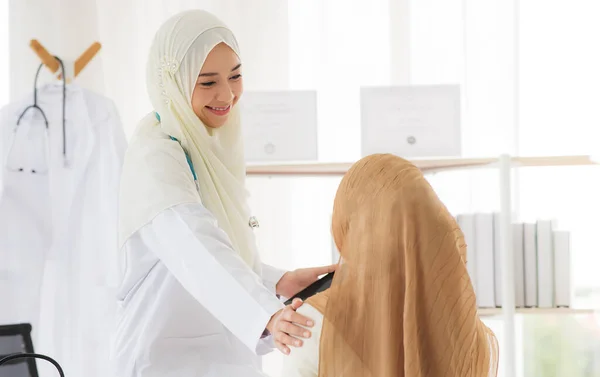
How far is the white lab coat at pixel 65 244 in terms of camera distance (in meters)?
2.45

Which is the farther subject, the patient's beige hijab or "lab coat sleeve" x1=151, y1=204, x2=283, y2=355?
"lab coat sleeve" x1=151, y1=204, x2=283, y2=355

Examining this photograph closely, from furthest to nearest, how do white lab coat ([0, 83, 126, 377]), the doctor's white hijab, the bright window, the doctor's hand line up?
the bright window
white lab coat ([0, 83, 126, 377])
the doctor's hand
the doctor's white hijab

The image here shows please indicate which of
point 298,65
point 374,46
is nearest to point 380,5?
point 374,46

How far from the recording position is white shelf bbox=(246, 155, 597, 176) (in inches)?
103

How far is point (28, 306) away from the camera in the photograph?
2.45m

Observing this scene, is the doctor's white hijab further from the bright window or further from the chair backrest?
the bright window

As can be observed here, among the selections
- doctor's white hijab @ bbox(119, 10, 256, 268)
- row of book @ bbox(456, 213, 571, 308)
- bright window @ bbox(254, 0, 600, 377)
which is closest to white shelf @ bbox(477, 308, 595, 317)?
row of book @ bbox(456, 213, 571, 308)

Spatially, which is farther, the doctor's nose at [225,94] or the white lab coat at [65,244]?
the white lab coat at [65,244]

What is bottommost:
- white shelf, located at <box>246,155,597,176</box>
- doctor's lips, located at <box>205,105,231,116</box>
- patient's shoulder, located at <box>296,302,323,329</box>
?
patient's shoulder, located at <box>296,302,323,329</box>

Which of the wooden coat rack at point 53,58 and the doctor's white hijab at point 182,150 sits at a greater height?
the wooden coat rack at point 53,58

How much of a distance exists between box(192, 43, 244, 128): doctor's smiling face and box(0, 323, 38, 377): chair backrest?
0.76 metres

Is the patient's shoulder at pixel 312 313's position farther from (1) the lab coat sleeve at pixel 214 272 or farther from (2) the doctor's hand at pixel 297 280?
(2) the doctor's hand at pixel 297 280

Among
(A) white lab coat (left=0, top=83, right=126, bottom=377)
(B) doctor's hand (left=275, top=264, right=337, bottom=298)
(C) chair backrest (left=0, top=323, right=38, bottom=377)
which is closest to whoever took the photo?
(B) doctor's hand (left=275, top=264, right=337, bottom=298)

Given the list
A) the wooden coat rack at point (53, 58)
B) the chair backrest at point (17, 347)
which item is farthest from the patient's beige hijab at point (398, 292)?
the wooden coat rack at point (53, 58)
